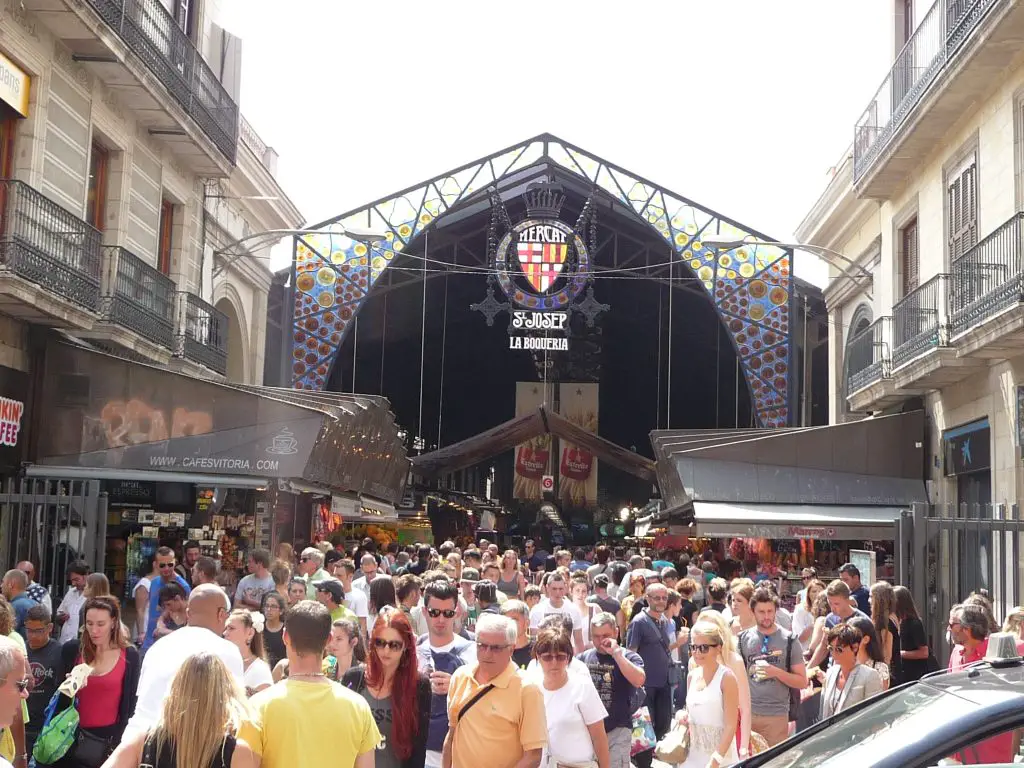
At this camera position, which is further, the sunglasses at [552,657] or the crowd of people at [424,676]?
the sunglasses at [552,657]

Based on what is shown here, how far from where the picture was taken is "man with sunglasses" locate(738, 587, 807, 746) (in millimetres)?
9305

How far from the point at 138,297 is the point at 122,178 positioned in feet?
6.27

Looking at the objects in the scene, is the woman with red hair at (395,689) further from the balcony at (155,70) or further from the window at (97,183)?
the window at (97,183)

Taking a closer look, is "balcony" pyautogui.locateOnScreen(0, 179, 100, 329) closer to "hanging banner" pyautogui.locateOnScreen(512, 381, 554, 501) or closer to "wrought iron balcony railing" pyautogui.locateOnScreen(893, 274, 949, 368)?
"wrought iron balcony railing" pyautogui.locateOnScreen(893, 274, 949, 368)

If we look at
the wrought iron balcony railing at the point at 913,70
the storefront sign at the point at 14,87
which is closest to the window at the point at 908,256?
the wrought iron balcony railing at the point at 913,70

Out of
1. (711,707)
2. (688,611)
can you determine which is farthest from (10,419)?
(711,707)

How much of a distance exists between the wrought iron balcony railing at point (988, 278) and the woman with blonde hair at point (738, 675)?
8.58 m

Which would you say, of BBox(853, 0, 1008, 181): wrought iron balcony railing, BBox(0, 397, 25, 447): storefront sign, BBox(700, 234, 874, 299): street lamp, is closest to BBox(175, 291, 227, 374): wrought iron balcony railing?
BBox(0, 397, 25, 447): storefront sign

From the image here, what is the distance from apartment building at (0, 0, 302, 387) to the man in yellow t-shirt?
1082 cm

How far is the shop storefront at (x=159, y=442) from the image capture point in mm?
18438

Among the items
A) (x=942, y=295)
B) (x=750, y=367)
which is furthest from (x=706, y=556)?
(x=942, y=295)

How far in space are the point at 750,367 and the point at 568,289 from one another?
5.24 meters

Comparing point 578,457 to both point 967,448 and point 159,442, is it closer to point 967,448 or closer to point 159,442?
point 967,448

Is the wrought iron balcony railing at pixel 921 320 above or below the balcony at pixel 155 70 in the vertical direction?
below
